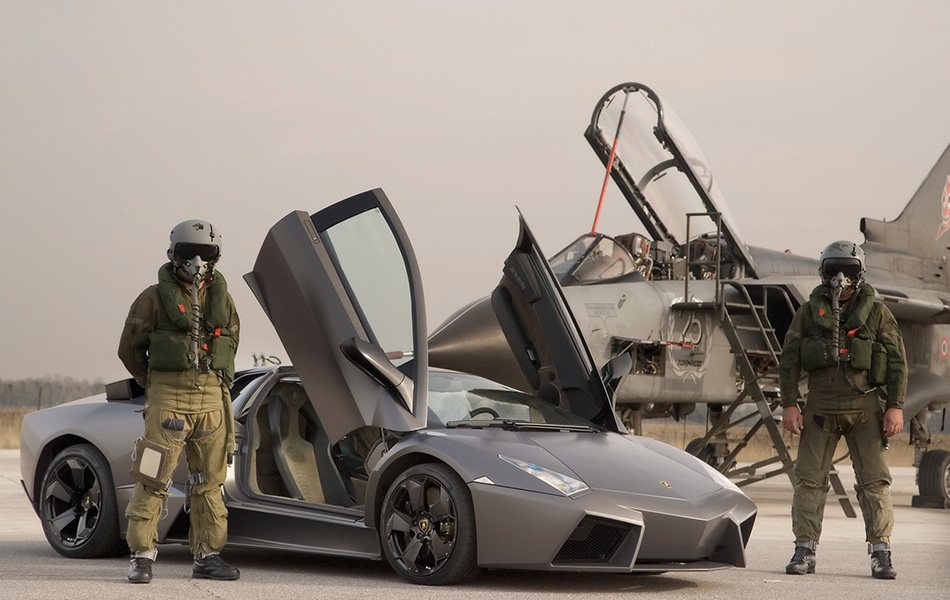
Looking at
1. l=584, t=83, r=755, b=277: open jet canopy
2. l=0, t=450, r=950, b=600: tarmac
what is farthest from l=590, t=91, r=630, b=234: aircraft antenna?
l=0, t=450, r=950, b=600: tarmac

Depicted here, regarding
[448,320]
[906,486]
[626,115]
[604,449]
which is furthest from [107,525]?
[906,486]

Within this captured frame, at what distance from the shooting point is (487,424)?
6680 millimetres

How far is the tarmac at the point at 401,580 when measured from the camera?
18.7 feet

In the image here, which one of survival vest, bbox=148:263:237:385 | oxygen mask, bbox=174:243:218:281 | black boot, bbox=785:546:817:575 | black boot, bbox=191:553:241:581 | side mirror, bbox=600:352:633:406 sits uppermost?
oxygen mask, bbox=174:243:218:281

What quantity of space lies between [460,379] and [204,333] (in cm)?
186

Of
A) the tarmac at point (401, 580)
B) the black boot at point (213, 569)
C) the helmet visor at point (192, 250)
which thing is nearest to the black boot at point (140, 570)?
the tarmac at point (401, 580)

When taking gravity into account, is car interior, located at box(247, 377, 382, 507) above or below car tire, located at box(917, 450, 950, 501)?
above

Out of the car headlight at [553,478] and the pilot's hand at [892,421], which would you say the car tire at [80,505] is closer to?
the car headlight at [553,478]

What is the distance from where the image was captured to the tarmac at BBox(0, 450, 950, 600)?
569 cm

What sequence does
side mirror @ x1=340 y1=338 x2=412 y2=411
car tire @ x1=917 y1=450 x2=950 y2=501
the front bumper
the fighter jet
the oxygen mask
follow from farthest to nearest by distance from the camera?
car tire @ x1=917 y1=450 x2=950 y2=501, the fighter jet, side mirror @ x1=340 y1=338 x2=412 y2=411, the oxygen mask, the front bumper

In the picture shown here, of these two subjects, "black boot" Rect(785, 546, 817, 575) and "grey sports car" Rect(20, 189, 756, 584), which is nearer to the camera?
"grey sports car" Rect(20, 189, 756, 584)

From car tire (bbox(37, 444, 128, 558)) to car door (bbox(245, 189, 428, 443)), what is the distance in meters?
1.44

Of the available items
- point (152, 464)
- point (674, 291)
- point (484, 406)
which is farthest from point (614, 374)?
point (674, 291)

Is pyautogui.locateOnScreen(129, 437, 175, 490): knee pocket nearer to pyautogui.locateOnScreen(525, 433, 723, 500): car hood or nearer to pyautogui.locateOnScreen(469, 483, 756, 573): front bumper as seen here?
pyautogui.locateOnScreen(469, 483, 756, 573): front bumper
